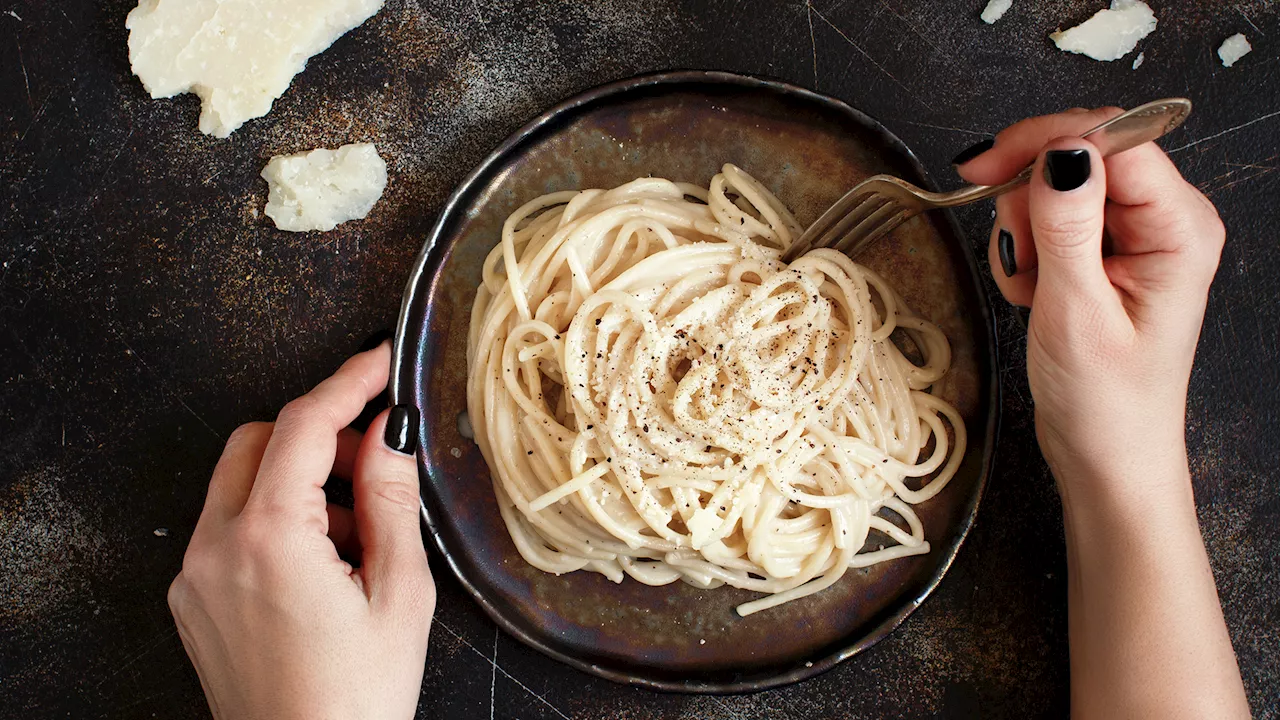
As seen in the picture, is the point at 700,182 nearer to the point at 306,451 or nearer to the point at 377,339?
the point at 377,339

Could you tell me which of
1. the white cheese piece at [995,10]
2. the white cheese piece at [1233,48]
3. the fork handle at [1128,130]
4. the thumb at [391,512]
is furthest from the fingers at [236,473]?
the white cheese piece at [1233,48]

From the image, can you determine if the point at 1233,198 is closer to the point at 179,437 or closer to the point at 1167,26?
the point at 1167,26

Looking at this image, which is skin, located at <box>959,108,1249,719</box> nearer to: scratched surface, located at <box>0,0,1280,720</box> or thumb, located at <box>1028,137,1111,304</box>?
thumb, located at <box>1028,137,1111,304</box>

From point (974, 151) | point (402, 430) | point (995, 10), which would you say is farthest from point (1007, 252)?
point (402, 430)

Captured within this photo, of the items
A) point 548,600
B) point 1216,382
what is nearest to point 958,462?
point 1216,382

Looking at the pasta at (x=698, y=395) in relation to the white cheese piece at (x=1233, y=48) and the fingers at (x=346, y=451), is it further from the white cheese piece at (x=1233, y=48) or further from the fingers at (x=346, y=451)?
the white cheese piece at (x=1233, y=48)

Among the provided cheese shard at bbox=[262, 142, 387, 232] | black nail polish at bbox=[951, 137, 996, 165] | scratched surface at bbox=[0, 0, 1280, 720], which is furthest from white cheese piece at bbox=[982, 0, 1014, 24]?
cheese shard at bbox=[262, 142, 387, 232]
